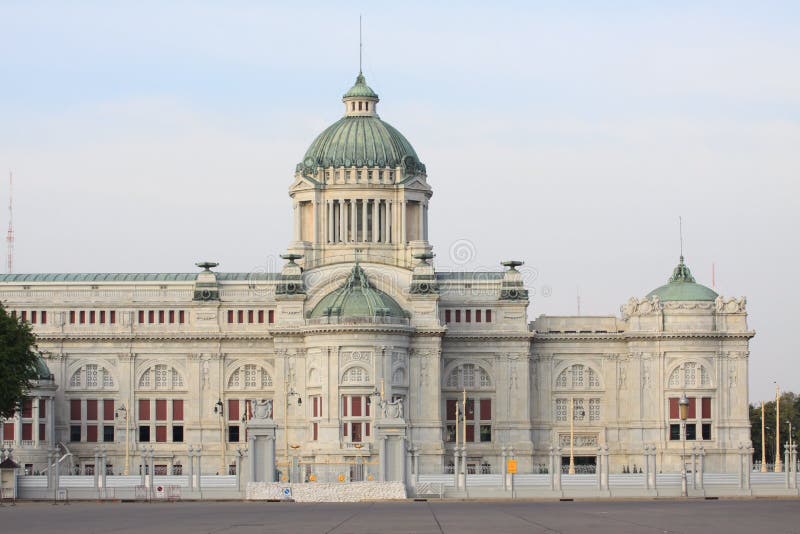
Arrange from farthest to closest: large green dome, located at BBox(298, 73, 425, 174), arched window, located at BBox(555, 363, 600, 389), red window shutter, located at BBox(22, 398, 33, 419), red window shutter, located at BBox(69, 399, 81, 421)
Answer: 1. large green dome, located at BBox(298, 73, 425, 174)
2. arched window, located at BBox(555, 363, 600, 389)
3. red window shutter, located at BBox(69, 399, 81, 421)
4. red window shutter, located at BBox(22, 398, 33, 419)

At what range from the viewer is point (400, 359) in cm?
17538

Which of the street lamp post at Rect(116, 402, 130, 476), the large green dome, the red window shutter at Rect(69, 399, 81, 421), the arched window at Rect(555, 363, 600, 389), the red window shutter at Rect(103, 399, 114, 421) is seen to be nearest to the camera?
the street lamp post at Rect(116, 402, 130, 476)

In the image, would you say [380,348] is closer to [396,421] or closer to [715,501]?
[396,421]

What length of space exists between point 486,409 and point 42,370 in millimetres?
40649

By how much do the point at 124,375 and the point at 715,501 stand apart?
75.1 m

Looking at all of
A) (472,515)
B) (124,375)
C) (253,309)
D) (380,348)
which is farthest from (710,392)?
(472,515)

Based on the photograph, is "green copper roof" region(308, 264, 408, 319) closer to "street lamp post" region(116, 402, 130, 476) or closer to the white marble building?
the white marble building

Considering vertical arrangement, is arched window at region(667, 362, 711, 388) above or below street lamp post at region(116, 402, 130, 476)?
above

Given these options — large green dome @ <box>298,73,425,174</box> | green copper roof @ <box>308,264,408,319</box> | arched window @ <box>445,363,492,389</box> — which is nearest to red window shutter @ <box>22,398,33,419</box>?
green copper roof @ <box>308,264,408,319</box>

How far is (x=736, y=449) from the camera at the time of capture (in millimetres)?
178250

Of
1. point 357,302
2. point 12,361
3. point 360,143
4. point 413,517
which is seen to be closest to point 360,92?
point 360,143

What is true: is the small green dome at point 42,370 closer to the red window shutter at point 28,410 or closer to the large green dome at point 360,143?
the red window shutter at point 28,410

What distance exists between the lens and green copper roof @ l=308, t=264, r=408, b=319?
173500 mm

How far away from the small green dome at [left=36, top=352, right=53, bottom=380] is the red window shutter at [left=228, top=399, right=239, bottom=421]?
655 inches
